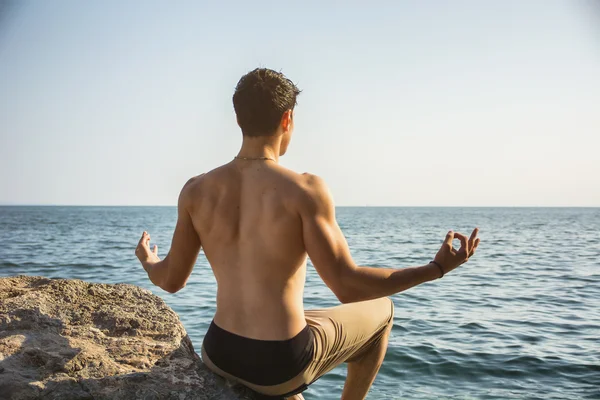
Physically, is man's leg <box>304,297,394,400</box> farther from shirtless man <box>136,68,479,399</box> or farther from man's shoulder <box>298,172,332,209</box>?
man's shoulder <box>298,172,332,209</box>

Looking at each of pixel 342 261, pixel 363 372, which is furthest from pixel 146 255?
pixel 363 372

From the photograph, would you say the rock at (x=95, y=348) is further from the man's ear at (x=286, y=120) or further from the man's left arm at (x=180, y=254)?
the man's ear at (x=286, y=120)

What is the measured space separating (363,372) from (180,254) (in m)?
1.29

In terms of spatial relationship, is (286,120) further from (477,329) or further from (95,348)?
(477,329)

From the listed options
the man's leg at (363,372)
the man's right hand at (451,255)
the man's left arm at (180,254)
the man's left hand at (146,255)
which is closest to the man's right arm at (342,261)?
the man's right hand at (451,255)

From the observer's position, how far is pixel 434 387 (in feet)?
19.7

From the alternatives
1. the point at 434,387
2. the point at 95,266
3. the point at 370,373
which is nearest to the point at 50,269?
the point at 95,266

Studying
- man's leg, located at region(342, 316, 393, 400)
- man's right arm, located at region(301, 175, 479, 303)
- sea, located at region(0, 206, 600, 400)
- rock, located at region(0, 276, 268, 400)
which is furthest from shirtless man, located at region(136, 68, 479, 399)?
sea, located at region(0, 206, 600, 400)

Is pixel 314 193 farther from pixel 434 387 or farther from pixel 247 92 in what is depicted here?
pixel 434 387

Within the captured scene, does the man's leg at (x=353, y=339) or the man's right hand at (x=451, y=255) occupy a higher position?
the man's right hand at (x=451, y=255)

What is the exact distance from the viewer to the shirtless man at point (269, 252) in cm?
262

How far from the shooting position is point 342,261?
2.61m

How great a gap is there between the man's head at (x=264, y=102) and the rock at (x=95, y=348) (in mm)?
1268

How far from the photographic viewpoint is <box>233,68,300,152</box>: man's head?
8.96ft
